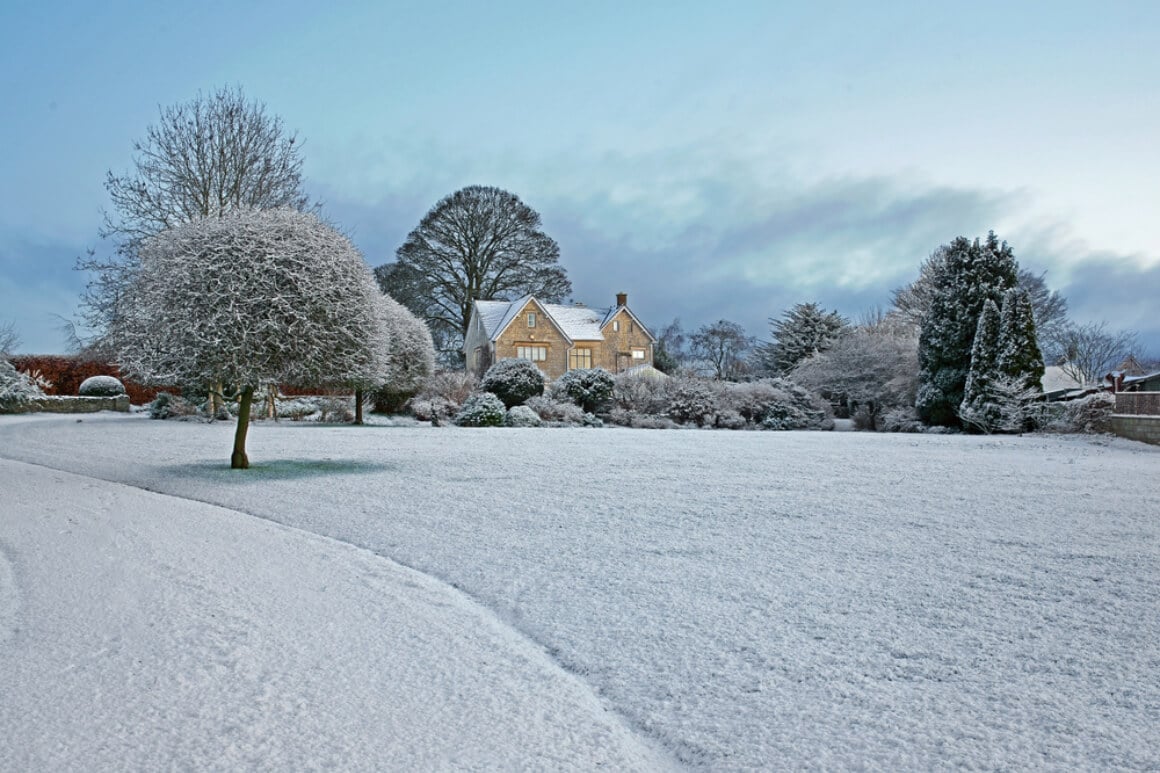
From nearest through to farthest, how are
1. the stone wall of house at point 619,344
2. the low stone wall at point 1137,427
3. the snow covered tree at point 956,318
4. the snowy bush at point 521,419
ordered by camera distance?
the low stone wall at point 1137,427 < the snowy bush at point 521,419 < the snow covered tree at point 956,318 < the stone wall of house at point 619,344

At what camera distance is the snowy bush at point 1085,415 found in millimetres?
15664

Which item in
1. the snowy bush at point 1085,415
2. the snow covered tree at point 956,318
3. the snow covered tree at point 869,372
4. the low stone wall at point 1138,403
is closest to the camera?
the low stone wall at point 1138,403

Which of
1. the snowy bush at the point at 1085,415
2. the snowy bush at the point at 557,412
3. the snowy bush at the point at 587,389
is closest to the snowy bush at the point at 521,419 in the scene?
the snowy bush at the point at 557,412

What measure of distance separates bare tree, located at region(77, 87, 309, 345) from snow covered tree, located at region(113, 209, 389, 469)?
500 inches

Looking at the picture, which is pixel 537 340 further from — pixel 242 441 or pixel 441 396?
pixel 242 441

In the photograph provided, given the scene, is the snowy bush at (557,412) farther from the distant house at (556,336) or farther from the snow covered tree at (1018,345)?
the distant house at (556,336)

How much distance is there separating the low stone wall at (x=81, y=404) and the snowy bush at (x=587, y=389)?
18.1m

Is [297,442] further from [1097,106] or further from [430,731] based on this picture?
[1097,106]

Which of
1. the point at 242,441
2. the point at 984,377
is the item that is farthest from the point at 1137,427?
the point at 242,441

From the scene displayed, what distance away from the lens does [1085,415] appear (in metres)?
16.0

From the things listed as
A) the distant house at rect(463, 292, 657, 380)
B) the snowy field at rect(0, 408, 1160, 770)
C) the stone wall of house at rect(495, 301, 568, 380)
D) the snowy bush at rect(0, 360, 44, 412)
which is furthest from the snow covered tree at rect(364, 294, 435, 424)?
the stone wall of house at rect(495, 301, 568, 380)

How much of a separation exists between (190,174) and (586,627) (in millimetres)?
22861

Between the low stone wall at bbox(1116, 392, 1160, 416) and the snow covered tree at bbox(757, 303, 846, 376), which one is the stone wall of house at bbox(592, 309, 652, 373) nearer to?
the snow covered tree at bbox(757, 303, 846, 376)

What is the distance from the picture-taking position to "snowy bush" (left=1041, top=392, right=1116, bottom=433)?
51.4ft
